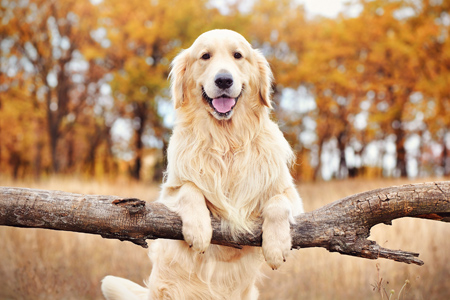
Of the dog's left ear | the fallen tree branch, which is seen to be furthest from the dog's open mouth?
the fallen tree branch

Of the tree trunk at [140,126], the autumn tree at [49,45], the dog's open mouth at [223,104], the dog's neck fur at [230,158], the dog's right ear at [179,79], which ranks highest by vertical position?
the autumn tree at [49,45]

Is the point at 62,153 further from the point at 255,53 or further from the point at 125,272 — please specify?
the point at 255,53

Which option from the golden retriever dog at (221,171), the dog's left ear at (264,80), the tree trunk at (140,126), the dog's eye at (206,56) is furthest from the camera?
the tree trunk at (140,126)

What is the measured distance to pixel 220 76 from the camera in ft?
9.84

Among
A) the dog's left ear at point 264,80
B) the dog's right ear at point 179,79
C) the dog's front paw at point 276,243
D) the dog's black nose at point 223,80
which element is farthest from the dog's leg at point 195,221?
the dog's left ear at point 264,80

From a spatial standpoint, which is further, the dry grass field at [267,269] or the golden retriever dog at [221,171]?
the dry grass field at [267,269]

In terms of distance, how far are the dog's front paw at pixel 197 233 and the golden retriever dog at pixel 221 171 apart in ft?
0.24

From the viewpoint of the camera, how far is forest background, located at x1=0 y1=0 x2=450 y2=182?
15867 millimetres

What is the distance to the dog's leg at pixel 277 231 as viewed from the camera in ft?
8.51

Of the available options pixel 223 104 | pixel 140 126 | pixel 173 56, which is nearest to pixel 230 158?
pixel 223 104

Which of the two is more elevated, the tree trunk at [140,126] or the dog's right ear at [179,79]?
the tree trunk at [140,126]

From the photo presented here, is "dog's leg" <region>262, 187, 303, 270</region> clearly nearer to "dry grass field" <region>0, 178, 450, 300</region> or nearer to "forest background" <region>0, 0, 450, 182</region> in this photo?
"dry grass field" <region>0, 178, 450, 300</region>

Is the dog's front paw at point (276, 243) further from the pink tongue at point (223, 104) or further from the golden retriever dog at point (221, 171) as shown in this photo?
the pink tongue at point (223, 104)

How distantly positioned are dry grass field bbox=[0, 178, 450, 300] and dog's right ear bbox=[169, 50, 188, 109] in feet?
8.83
